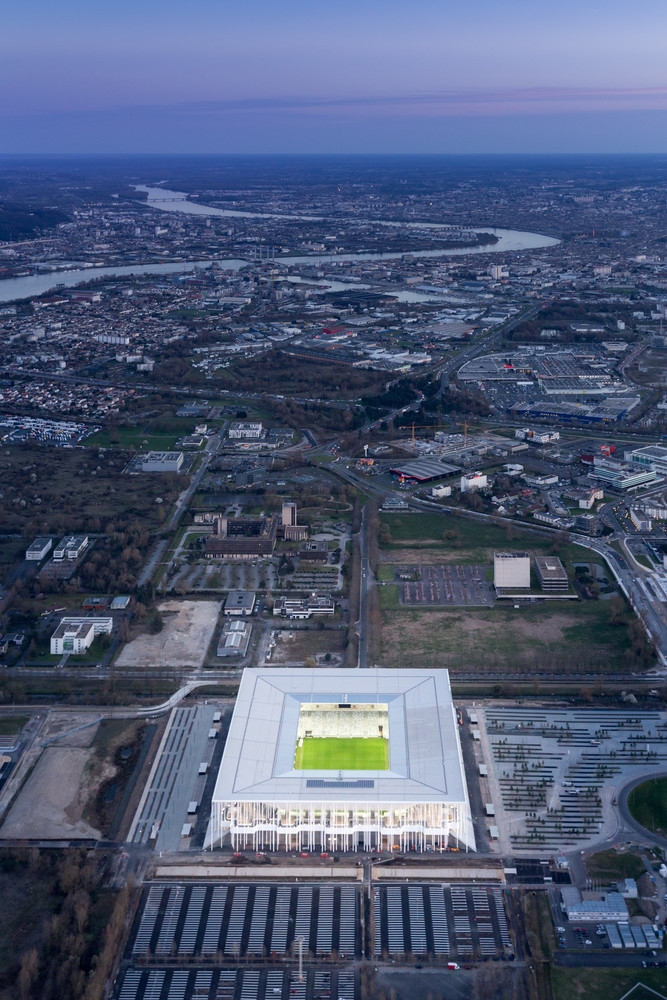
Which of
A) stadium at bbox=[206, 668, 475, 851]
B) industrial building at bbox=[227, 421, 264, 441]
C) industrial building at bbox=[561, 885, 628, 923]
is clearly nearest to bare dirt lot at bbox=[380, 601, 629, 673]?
stadium at bbox=[206, 668, 475, 851]

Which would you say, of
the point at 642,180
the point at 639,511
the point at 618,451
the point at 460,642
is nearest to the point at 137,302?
the point at 618,451

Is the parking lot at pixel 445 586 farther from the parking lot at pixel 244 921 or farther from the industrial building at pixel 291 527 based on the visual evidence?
the parking lot at pixel 244 921

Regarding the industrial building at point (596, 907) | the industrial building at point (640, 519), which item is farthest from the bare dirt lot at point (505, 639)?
the industrial building at point (596, 907)

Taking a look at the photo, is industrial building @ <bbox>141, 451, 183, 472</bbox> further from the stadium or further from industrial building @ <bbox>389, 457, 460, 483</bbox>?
the stadium

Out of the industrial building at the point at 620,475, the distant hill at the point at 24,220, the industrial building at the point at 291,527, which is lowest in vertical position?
the industrial building at the point at 291,527

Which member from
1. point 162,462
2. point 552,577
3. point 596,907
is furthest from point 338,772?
point 162,462
